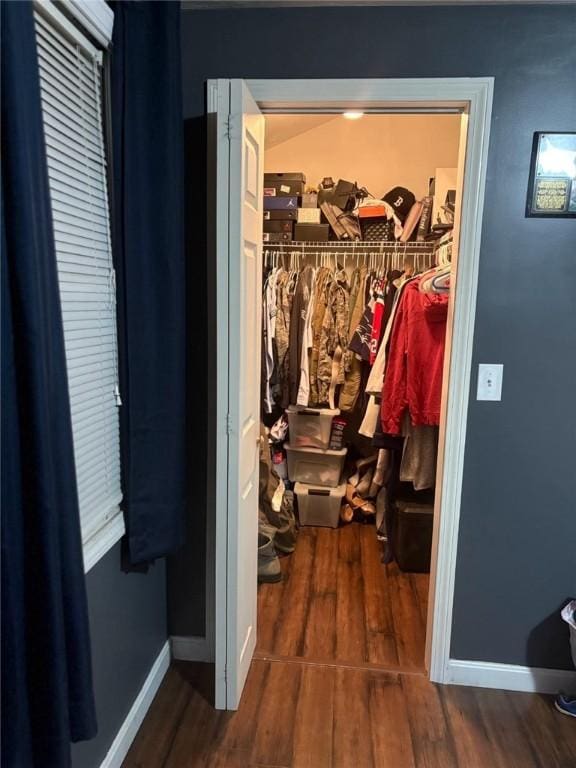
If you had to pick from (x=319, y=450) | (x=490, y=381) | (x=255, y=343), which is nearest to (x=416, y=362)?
(x=490, y=381)

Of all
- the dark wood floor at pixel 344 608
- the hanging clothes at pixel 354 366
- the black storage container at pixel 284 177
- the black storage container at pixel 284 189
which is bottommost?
the dark wood floor at pixel 344 608

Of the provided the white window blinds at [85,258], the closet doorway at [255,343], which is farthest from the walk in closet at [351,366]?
the white window blinds at [85,258]

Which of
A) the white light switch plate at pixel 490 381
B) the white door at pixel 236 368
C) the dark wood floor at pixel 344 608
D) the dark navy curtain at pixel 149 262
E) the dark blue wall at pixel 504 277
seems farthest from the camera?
the dark wood floor at pixel 344 608

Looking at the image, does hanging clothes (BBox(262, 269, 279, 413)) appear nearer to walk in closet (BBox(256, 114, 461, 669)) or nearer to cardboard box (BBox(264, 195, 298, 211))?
walk in closet (BBox(256, 114, 461, 669))

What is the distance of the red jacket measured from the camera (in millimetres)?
2658

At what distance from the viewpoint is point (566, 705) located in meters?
2.08

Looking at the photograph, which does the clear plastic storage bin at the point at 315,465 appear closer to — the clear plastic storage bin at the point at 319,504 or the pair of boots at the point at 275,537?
the clear plastic storage bin at the point at 319,504

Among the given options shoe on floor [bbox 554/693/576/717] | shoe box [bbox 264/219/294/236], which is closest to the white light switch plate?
shoe on floor [bbox 554/693/576/717]

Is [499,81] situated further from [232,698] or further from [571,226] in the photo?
[232,698]

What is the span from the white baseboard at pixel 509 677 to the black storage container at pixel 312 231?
8.15ft

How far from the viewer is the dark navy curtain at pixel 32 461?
977mm

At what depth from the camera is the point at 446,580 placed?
2.16 m

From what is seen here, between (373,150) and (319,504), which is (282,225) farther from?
(319,504)

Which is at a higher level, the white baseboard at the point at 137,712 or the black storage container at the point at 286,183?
the black storage container at the point at 286,183
